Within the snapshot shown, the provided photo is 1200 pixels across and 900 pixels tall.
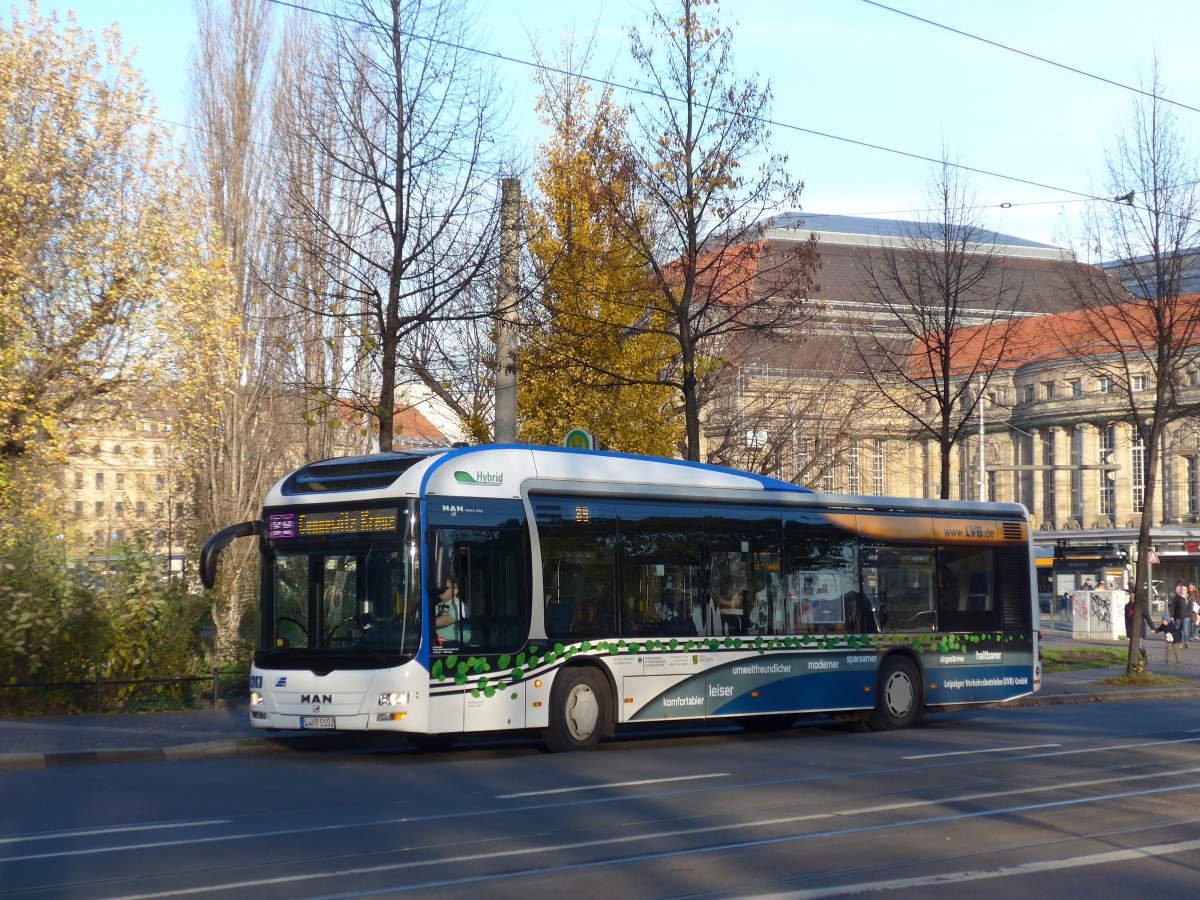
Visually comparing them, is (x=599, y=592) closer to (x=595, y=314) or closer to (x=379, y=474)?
(x=379, y=474)

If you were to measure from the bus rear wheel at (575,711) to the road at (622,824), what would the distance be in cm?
27

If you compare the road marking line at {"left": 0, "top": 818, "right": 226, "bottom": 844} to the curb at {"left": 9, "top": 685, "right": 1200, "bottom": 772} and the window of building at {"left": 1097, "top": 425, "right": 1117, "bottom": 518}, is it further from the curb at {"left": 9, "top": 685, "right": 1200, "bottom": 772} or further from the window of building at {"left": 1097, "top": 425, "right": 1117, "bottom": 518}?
the window of building at {"left": 1097, "top": 425, "right": 1117, "bottom": 518}

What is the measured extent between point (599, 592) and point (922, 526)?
6.05 metres

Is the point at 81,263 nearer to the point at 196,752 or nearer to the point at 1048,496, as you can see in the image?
the point at 196,752

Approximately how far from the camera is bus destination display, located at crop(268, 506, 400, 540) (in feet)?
47.5

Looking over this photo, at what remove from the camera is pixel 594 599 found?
15.9m

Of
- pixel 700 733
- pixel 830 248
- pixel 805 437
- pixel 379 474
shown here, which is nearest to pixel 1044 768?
pixel 700 733

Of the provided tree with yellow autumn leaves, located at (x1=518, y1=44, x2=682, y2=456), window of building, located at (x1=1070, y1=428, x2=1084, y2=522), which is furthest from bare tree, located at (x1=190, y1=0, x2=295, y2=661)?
window of building, located at (x1=1070, y1=428, x2=1084, y2=522)

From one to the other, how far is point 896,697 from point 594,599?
5588 mm

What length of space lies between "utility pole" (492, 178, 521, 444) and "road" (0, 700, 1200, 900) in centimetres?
582

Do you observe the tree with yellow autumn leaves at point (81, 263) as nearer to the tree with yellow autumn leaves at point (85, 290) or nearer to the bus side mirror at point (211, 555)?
the tree with yellow autumn leaves at point (85, 290)

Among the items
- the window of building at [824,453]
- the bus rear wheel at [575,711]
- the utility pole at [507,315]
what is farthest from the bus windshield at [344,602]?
the window of building at [824,453]

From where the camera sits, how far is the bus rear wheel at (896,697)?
19.1 m

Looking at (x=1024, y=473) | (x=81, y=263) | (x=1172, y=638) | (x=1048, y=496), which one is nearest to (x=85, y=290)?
(x=81, y=263)
